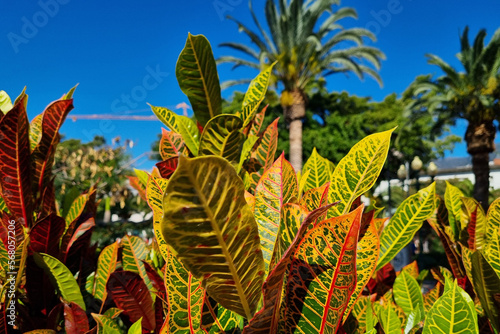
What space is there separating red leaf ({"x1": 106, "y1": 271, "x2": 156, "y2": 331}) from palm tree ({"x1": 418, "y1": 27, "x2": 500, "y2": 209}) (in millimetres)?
13446

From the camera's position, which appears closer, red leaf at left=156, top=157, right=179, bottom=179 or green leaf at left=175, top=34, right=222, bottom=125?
green leaf at left=175, top=34, right=222, bottom=125

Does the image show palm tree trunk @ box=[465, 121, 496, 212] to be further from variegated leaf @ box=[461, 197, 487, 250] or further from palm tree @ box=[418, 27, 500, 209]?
variegated leaf @ box=[461, 197, 487, 250]

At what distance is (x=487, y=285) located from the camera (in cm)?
71

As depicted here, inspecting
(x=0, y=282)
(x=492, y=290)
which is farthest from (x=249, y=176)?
(x=0, y=282)

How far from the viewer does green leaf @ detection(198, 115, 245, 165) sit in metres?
0.72

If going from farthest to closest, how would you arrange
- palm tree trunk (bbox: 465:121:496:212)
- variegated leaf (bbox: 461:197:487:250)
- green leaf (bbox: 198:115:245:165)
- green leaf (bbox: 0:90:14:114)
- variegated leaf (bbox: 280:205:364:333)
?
palm tree trunk (bbox: 465:121:496:212) → green leaf (bbox: 0:90:14:114) → variegated leaf (bbox: 461:197:487:250) → green leaf (bbox: 198:115:245:165) → variegated leaf (bbox: 280:205:364:333)

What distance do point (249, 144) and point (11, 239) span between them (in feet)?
1.94

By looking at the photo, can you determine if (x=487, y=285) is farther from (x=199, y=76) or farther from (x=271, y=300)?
(x=199, y=76)

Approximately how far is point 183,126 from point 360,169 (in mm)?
431

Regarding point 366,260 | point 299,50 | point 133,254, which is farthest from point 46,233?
point 299,50

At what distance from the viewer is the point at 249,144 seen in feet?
2.79

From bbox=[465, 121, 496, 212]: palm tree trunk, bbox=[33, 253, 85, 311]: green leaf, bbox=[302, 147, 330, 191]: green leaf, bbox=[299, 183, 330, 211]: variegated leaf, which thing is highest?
bbox=[465, 121, 496, 212]: palm tree trunk

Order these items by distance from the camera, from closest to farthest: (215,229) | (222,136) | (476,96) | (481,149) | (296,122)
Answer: (215,229) < (222,136) < (476,96) < (481,149) < (296,122)

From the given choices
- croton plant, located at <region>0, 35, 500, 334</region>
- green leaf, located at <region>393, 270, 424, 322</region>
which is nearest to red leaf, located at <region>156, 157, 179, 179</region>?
croton plant, located at <region>0, 35, 500, 334</region>
